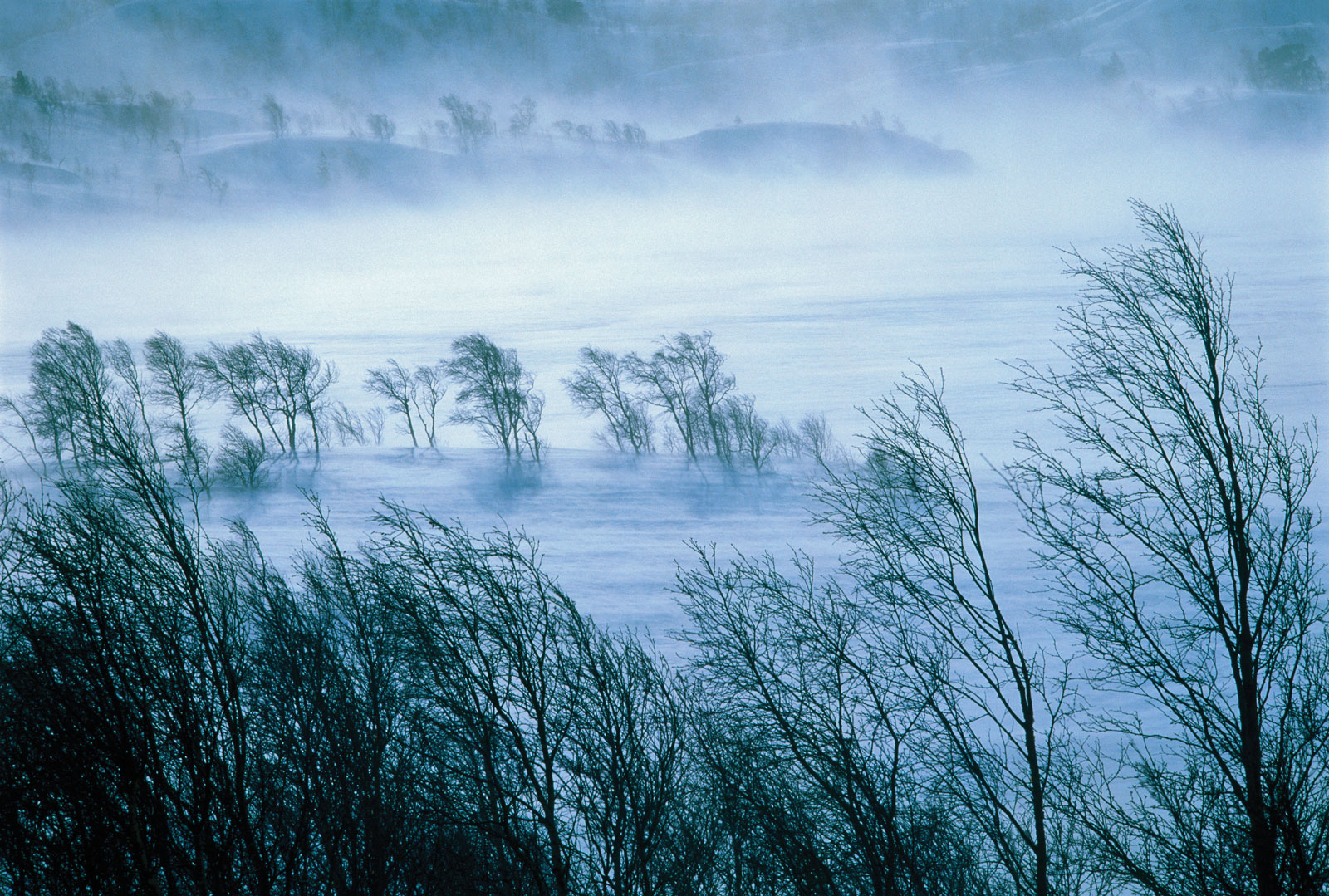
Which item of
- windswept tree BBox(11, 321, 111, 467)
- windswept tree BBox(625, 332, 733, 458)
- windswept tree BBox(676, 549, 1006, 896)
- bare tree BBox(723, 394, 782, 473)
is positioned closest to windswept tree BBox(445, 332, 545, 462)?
windswept tree BBox(625, 332, 733, 458)

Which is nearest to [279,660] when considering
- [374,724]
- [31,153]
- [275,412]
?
[374,724]

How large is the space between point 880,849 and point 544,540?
101ft

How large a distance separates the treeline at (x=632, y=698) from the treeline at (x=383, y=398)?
36622 mm

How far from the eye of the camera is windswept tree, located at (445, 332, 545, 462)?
51.7 meters

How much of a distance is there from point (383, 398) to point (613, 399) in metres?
17.6

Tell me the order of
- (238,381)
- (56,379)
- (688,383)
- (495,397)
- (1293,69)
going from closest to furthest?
(56,379), (238,381), (495,397), (688,383), (1293,69)

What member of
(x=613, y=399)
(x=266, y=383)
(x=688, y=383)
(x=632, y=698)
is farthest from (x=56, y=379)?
(x=632, y=698)

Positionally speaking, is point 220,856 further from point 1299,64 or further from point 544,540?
point 1299,64

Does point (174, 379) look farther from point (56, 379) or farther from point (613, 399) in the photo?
point (613, 399)

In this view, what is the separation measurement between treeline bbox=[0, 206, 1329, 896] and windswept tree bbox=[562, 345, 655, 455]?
44371 mm

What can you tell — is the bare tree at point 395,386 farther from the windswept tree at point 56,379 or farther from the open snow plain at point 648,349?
the windswept tree at point 56,379

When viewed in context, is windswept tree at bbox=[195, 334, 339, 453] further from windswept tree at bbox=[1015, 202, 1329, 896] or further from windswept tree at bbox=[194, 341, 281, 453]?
windswept tree at bbox=[1015, 202, 1329, 896]

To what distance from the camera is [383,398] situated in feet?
209

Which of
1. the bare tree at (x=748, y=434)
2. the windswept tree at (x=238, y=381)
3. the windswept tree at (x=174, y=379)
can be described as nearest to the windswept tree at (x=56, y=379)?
the windswept tree at (x=174, y=379)
